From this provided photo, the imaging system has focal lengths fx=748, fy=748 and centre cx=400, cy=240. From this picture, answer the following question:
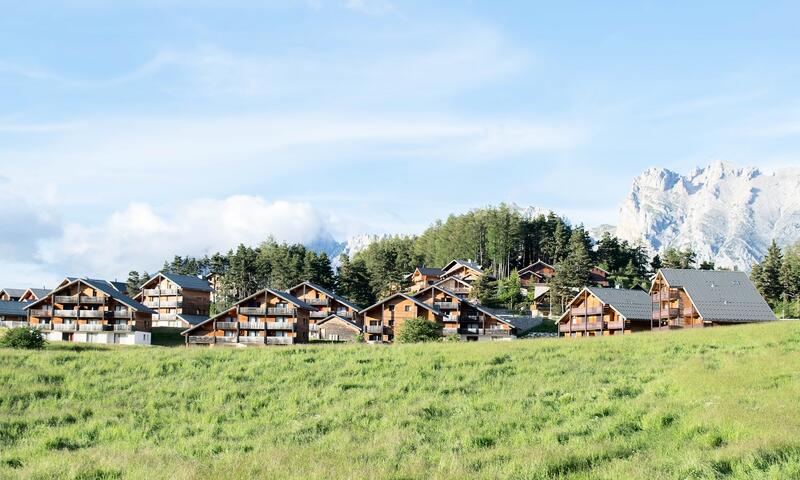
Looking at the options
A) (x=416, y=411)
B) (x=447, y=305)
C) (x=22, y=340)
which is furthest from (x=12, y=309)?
(x=416, y=411)

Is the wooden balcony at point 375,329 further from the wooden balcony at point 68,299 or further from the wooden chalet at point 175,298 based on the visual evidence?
the wooden balcony at point 68,299

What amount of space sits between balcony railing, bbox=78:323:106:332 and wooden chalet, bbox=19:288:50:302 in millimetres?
24876

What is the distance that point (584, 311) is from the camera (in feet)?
296

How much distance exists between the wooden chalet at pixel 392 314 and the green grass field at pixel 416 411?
135 ft

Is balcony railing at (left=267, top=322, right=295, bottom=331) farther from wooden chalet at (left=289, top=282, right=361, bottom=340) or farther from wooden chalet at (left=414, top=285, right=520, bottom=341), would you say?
wooden chalet at (left=414, top=285, right=520, bottom=341)

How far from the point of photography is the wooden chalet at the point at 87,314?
9862 centimetres

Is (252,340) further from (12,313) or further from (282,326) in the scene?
(12,313)

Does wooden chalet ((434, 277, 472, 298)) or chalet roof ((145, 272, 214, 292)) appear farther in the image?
wooden chalet ((434, 277, 472, 298))

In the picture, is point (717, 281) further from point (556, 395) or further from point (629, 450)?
point (629, 450)

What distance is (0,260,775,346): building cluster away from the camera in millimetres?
80375

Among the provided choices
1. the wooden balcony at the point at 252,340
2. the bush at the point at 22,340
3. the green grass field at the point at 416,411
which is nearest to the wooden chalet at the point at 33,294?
the wooden balcony at the point at 252,340

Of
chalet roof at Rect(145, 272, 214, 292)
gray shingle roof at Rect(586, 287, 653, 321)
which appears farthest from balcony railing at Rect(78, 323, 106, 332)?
gray shingle roof at Rect(586, 287, 653, 321)

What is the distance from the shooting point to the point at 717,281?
81188mm

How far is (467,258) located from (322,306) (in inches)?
2018
